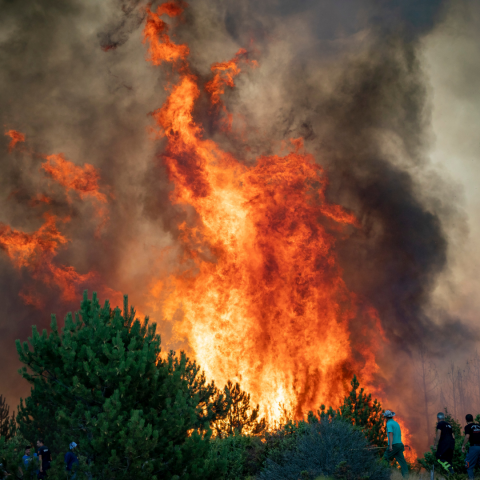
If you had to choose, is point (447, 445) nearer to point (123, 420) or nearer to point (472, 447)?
point (472, 447)

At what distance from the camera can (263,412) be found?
117 ft

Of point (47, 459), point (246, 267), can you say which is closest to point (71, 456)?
point (47, 459)

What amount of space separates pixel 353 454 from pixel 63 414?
7819mm

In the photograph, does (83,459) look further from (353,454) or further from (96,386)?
(353,454)

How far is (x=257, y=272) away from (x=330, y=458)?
95.0 ft

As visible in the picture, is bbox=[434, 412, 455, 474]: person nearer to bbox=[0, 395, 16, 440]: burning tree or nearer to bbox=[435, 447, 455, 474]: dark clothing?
bbox=[435, 447, 455, 474]: dark clothing

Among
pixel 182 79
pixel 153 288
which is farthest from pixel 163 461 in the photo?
pixel 182 79

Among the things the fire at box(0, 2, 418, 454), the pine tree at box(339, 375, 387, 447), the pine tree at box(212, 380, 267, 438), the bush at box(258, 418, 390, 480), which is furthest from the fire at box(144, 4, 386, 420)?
the bush at box(258, 418, 390, 480)

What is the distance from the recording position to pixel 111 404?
31.7ft

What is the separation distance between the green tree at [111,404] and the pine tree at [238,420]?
11.2m

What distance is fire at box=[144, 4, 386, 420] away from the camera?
122 ft

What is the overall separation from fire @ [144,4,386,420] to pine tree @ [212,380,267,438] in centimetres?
1371

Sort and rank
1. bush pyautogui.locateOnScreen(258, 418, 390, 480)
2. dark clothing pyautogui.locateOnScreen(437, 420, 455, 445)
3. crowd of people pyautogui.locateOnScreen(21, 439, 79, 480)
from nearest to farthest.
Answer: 1. crowd of people pyautogui.locateOnScreen(21, 439, 79, 480)
2. bush pyautogui.locateOnScreen(258, 418, 390, 480)
3. dark clothing pyautogui.locateOnScreen(437, 420, 455, 445)

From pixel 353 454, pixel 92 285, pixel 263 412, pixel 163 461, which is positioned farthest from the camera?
pixel 92 285
